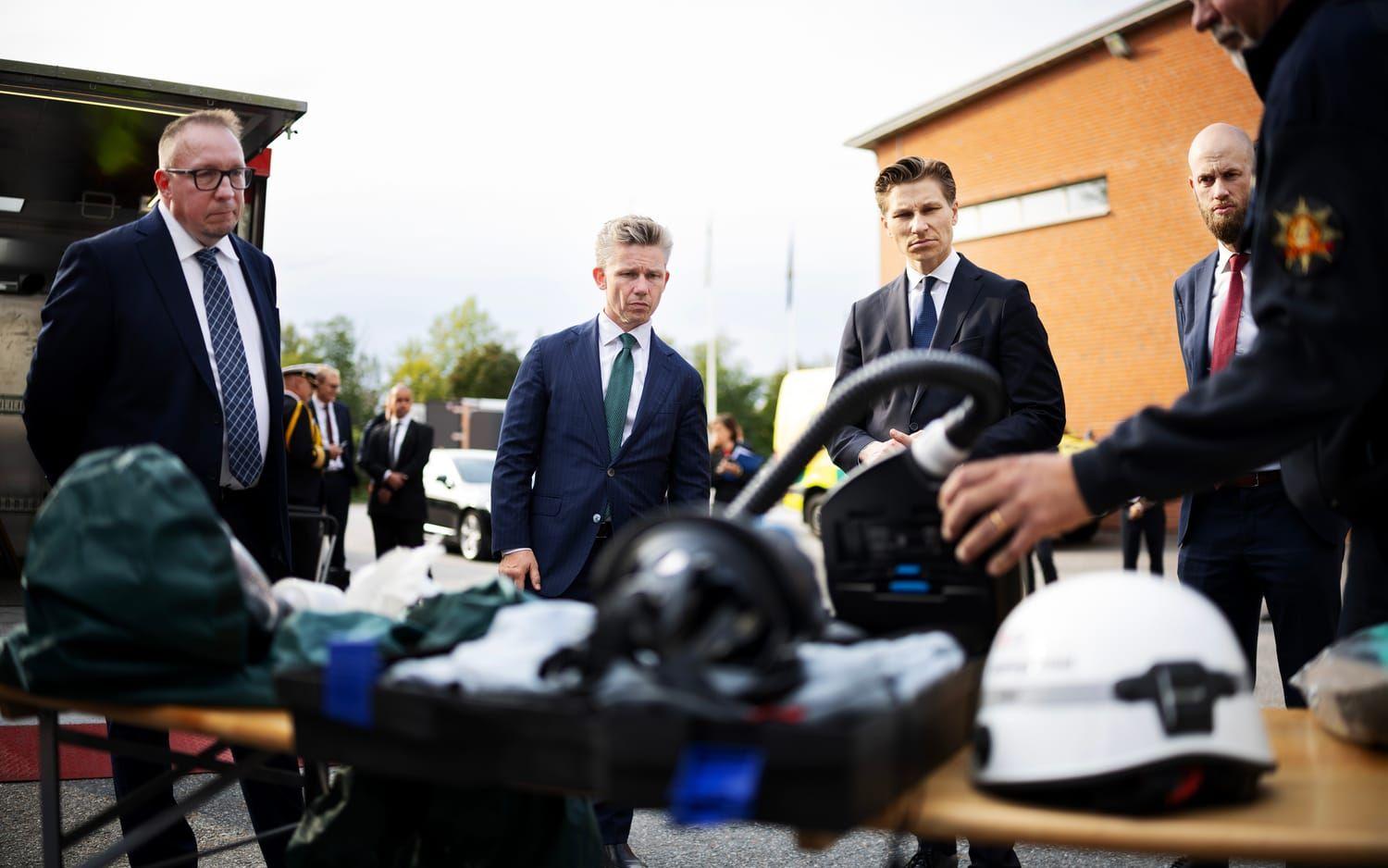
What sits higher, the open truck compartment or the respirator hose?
the open truck compartment

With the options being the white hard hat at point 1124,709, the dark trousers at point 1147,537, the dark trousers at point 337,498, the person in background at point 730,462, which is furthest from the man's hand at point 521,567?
the person in background at point 730,462

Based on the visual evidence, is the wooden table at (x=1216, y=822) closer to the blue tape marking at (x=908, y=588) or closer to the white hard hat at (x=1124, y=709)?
the white hard hat at (x=1124, y=709)

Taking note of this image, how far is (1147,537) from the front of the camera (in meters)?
9.49

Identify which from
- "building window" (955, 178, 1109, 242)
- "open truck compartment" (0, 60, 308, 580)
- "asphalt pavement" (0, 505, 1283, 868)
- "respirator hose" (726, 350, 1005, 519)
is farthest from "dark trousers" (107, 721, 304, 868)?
"building window" (955, 178, 1109, 242)

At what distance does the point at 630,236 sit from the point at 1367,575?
2685 millimetres

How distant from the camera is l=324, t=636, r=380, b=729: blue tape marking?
4.57 feet

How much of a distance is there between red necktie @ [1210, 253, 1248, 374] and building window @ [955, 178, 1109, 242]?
18.3m

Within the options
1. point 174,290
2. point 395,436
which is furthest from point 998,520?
point 395,436

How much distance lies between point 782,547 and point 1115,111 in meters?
21.2

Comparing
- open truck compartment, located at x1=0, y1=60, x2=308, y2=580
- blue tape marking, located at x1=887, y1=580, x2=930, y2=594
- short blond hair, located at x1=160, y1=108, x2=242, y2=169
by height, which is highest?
open truck compartment, located at x1=0, y1=60, x2=308, y2=580

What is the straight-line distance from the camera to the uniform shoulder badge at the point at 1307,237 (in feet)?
4.60

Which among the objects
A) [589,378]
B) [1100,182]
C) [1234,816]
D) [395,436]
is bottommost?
[1234,816]

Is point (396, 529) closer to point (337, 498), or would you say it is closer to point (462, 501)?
point (337, 498)

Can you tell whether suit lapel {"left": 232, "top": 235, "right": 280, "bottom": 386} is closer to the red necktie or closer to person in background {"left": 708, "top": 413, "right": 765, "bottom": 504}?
the red necktie
